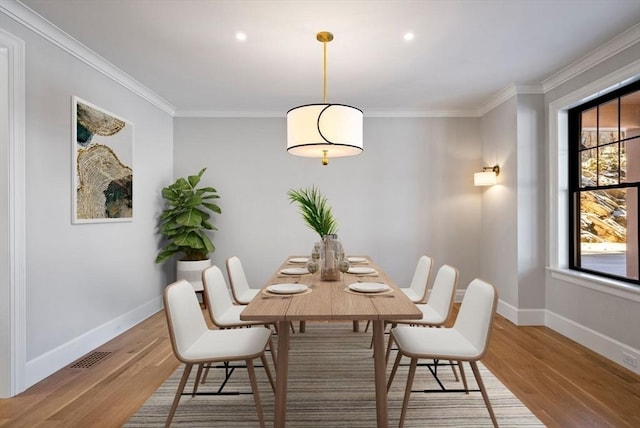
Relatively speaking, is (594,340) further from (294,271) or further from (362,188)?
(362,188)

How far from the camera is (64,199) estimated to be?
113 inches

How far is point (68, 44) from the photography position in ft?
9.42

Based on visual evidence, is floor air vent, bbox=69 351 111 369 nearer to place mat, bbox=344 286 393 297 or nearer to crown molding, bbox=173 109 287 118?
place mat, bbox=344 286 393 297

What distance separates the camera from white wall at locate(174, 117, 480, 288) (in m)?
4.86

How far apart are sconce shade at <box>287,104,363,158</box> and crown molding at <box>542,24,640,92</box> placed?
2.14 metres

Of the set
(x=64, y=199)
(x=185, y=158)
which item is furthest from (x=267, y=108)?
(x=64, y=199)

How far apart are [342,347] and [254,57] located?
2635 mm

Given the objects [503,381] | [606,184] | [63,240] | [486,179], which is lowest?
[503,381]

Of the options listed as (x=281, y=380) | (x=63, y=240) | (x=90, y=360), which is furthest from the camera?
(x=90, y=360)

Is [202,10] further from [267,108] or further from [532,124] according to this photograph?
[532,124]

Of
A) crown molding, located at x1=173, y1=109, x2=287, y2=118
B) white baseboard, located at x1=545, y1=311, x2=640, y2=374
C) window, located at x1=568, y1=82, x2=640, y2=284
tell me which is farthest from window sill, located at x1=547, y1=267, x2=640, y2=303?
crown molding, located at x1=173, y1=109, x2=287, y2=118

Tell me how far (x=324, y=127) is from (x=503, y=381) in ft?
7.11

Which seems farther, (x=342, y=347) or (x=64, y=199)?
(x=342, y=347)

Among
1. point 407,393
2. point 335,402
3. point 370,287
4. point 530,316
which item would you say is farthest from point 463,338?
point 530,316
